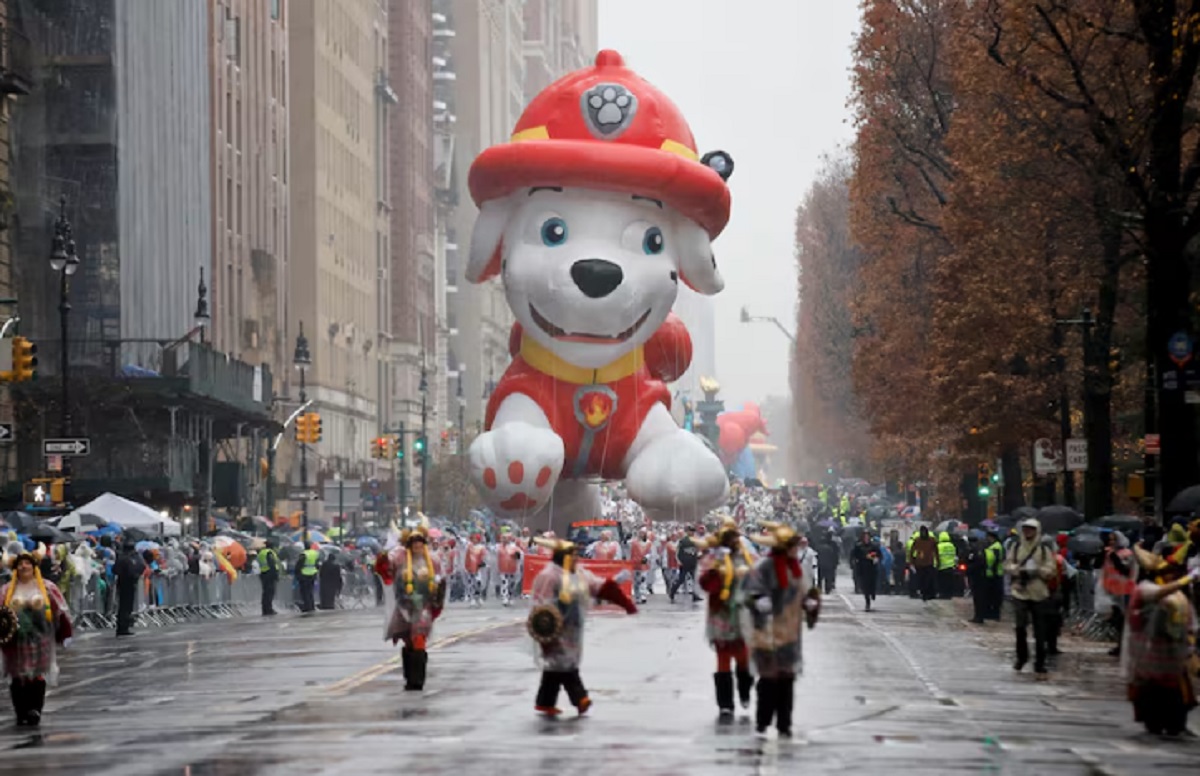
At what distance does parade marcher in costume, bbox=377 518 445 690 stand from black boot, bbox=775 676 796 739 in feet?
16.6

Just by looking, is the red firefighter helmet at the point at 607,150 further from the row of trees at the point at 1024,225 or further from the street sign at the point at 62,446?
the street sign at the point at 62,446

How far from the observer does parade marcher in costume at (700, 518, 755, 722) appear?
20.3 m

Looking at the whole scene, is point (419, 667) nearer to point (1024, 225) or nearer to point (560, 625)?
point (560, 625)

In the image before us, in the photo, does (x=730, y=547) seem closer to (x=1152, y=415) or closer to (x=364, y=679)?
(x=364, y=679)

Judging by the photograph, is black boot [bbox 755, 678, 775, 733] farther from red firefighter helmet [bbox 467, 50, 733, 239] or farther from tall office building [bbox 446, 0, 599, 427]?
tall office building [bbox 446, 0, 599, 427]

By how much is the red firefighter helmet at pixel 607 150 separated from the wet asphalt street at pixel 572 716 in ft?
22.0

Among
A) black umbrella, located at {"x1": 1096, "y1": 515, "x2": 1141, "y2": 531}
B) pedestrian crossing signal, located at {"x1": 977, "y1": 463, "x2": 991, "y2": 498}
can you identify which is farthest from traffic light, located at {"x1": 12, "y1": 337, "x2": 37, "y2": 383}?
pedestrian crossing signal, located at {"x1": 977, "y1": 463, "x2": 991, "y2": 498}

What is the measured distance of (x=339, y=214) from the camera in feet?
357

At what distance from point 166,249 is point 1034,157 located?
39.7m

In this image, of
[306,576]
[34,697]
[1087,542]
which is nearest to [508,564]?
[306,576]

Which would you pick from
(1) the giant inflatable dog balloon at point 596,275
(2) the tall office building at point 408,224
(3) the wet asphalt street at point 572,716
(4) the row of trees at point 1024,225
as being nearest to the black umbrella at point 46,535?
(3) the wet asphalt street at point 572,716

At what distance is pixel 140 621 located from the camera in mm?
43094

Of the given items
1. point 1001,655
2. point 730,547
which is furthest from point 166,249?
point 730,547

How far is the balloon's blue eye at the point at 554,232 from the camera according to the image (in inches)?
1427
